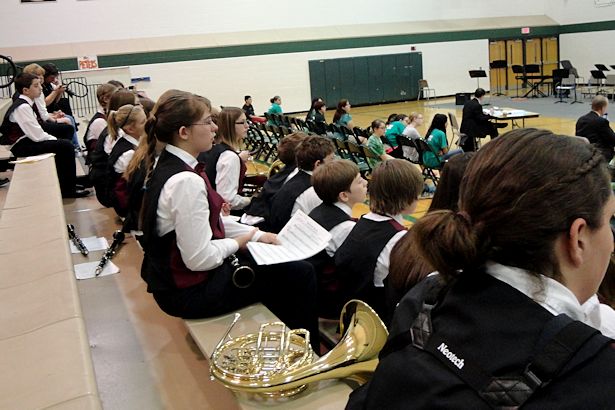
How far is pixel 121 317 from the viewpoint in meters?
3.59

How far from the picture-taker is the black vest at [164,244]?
2816 mm

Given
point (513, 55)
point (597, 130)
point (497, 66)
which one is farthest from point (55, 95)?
point (513, 55)

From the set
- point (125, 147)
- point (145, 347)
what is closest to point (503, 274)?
point (145, 347)

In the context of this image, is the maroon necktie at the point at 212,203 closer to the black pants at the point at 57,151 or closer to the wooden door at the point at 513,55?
the black pants at the point at 57,151

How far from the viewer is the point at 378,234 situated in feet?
10.1

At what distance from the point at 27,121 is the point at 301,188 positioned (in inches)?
147

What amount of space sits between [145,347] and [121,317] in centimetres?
47

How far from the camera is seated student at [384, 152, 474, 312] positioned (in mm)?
2191

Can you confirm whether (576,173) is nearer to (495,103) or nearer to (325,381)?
(325,381)

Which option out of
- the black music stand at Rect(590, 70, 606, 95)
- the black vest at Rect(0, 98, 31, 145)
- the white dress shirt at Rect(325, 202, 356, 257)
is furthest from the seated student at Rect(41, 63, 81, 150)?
the black music stand at Rect(590, 70, 606, 95)

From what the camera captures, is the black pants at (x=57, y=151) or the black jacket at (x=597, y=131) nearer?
the black pants at (x=57, y=151)

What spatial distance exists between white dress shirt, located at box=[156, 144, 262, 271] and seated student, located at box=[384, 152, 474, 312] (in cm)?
86

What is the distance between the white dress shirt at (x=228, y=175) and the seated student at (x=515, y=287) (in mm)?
3990

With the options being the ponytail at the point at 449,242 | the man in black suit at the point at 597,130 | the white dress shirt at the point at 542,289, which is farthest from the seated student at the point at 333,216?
the man in black suit at the point at 597,130
